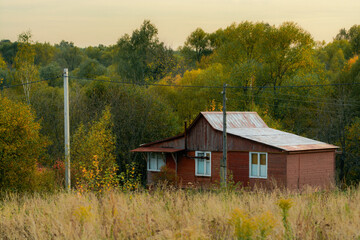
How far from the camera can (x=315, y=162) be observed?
1391 inches

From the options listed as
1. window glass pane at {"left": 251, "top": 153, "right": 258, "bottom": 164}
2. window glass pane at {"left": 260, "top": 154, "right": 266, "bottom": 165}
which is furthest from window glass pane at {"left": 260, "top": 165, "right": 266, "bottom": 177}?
window glass pane at {"left": 251, "top": 153, "right": 258, "bottom": 164}

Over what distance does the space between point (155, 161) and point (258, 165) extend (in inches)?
384

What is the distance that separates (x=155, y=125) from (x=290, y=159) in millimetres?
18587

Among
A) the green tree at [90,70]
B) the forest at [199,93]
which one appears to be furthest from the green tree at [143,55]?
the green tree at [90,70]

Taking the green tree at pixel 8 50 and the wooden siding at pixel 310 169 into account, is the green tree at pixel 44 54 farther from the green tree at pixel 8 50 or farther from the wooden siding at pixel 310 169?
the wooden siding at pixel 310 169

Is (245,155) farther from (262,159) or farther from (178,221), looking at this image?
(178,221)

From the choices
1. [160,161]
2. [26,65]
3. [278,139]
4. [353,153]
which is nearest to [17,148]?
[160,161]

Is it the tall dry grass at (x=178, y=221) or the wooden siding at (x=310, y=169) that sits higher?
the tall dry grass at (x=178, y=221)

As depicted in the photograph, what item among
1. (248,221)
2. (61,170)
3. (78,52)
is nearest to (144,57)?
(61,170)

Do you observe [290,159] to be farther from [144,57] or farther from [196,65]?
[196,65]

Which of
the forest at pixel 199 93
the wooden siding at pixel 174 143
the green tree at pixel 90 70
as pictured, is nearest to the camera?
the wooden siding at pixel 174 143

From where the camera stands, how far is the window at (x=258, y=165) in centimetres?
3409

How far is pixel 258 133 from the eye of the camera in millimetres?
37812

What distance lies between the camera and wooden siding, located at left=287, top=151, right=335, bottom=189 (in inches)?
1305
